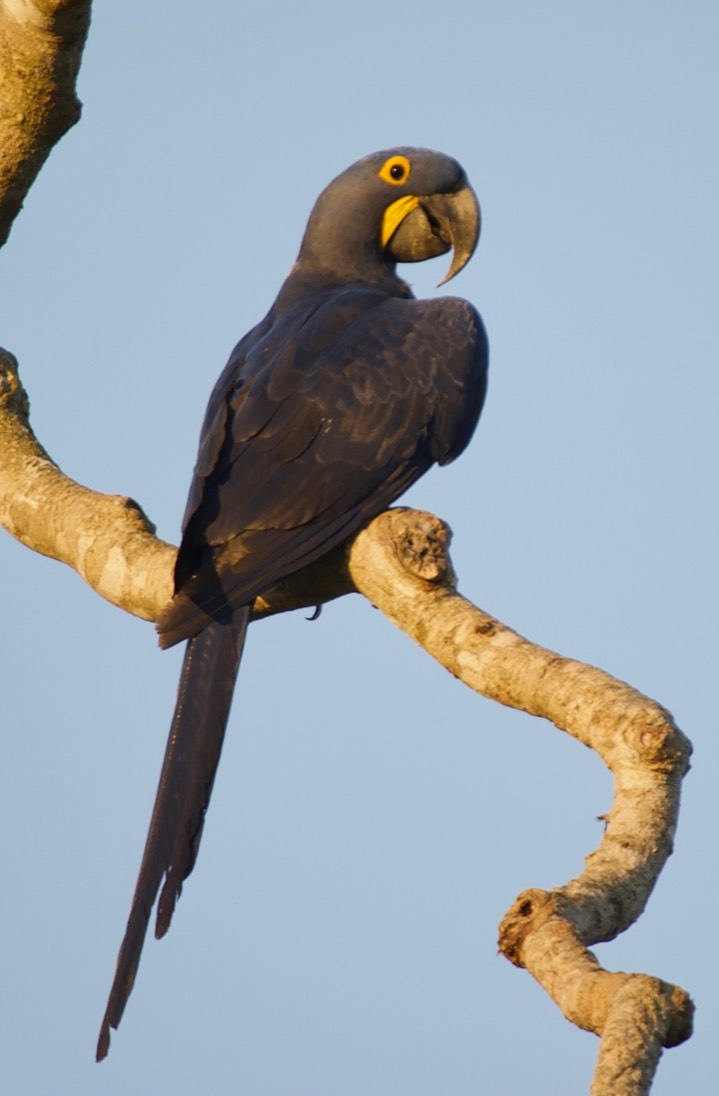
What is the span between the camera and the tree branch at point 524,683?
203 centimetres

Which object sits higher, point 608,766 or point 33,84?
point 33,84

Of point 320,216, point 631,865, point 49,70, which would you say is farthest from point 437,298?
point 631,865

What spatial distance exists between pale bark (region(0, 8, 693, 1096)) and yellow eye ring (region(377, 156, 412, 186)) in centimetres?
165

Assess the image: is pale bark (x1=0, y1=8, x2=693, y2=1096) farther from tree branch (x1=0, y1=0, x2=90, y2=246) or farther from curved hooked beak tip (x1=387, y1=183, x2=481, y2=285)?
curved hooked beak tip (x1=387, y1=183, x2=481, y2=285)

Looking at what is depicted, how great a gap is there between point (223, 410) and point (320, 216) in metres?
1.40

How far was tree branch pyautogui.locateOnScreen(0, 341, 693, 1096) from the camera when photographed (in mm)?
2025

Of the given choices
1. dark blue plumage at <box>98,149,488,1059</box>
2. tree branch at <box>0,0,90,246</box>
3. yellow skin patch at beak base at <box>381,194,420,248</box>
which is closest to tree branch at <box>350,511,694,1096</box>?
dark blue plumage at <box>98,149,488,1059</box>

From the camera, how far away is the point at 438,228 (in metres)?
5.57

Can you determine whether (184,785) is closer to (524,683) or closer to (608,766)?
(524,683)

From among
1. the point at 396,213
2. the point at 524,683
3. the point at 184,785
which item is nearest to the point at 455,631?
the point at 524,683

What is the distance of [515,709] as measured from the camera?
2928mm

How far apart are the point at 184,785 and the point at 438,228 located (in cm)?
282

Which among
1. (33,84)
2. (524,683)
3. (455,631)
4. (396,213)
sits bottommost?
(524,683)

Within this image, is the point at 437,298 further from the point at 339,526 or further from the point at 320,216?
the point at 339,526
